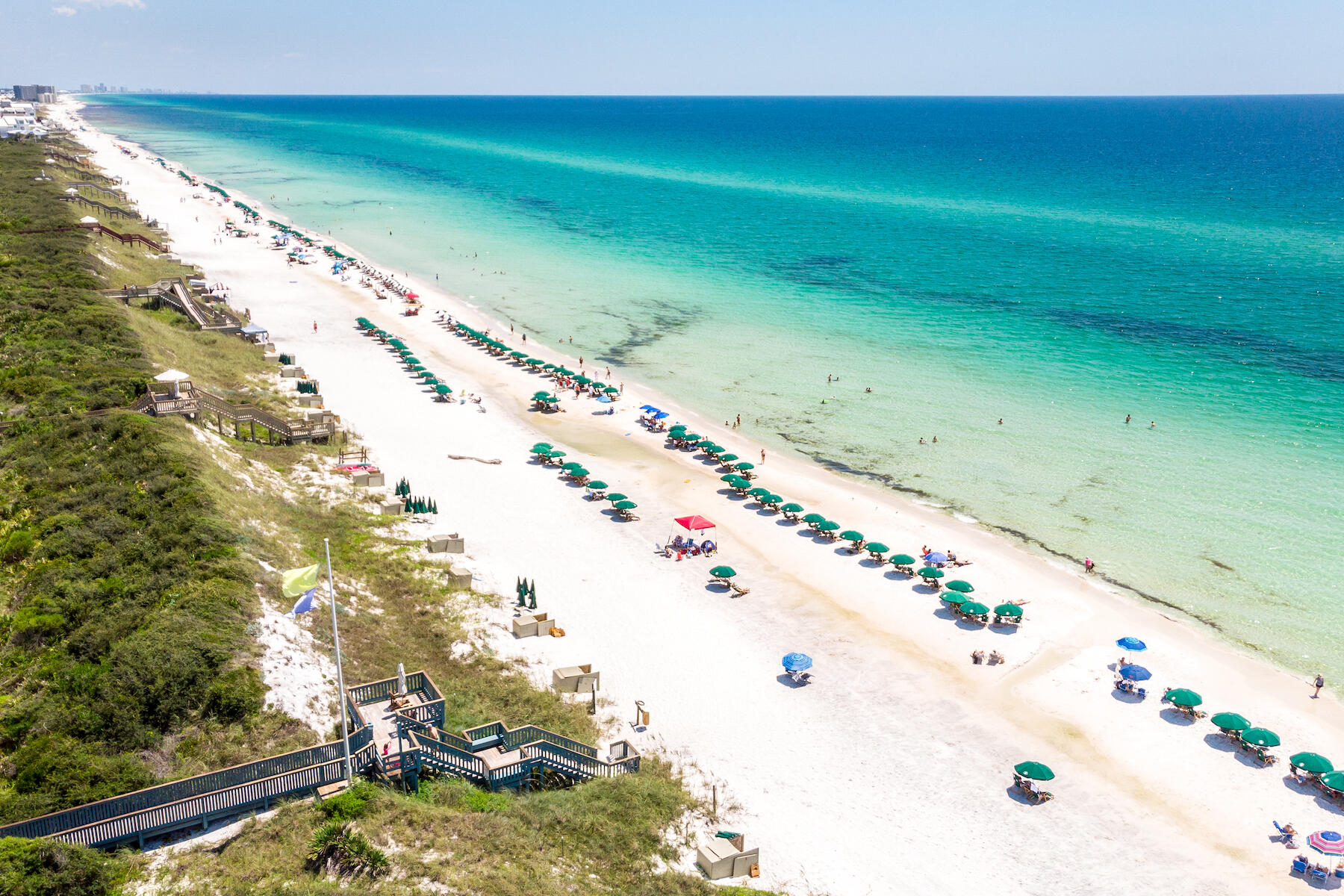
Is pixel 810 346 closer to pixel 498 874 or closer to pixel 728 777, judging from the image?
pixel 728 777

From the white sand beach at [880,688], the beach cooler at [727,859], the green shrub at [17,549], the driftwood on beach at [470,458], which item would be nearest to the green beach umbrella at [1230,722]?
the white sand beach at [880,688]

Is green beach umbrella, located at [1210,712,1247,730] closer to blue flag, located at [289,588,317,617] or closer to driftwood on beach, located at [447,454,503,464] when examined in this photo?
blue flag, located at [289,588,317,617]

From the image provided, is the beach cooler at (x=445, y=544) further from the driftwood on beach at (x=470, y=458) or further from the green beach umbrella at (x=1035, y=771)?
the green beach umbrella at (x=1035, y=771)

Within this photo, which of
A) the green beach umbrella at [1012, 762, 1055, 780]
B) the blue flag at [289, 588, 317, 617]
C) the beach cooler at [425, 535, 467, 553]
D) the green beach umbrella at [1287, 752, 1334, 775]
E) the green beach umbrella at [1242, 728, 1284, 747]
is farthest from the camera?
the beach cooler at [425, 535, 467, 553]

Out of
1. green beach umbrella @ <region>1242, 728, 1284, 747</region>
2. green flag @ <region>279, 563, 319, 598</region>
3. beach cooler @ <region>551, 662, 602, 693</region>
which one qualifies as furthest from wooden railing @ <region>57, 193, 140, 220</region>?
green beach umbrella @ <region>1242, 728, 1284, 747</region>

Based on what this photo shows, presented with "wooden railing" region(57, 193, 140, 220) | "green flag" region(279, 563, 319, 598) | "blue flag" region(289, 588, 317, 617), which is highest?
"wooden railing" region(57, 193, 140, 220)

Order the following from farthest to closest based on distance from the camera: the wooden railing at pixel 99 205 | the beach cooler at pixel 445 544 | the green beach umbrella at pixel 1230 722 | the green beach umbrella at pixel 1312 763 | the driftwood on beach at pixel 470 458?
1. the wooden railing at pixel 99 205
2. the driftwood on beach at pixel 470 458
3. the beach cooler at pixel 445 544
4. the green beach umbrella at pixel 1230 722
5. the green beach umbrella at pixel 1312 763
